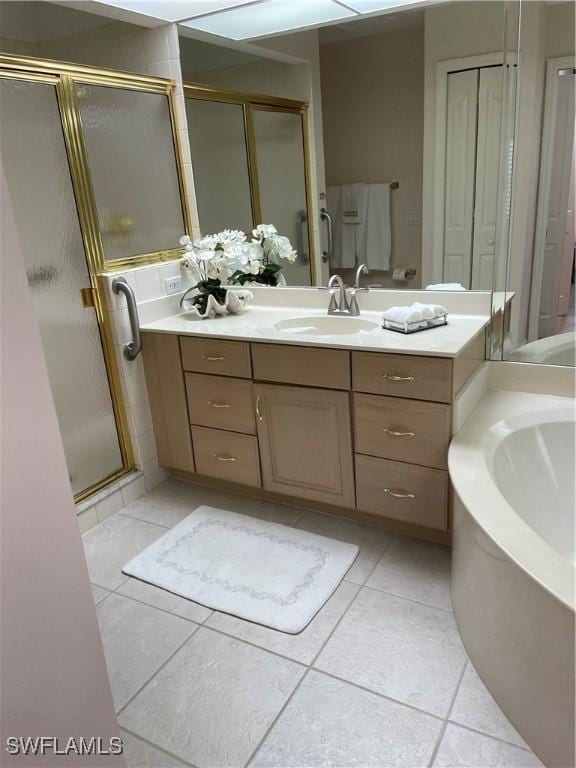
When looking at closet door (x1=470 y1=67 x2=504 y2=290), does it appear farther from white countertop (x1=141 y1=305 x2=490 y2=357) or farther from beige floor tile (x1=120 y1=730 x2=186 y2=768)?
beige floor tile (x1=120 y1=730 x2=186 y2=768)

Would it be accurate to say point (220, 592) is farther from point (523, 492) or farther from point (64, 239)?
point (64, 239)

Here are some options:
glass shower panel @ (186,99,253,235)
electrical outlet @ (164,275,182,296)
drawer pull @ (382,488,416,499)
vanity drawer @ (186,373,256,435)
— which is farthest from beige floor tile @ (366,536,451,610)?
glass shower panel @ (186,99,253,235)

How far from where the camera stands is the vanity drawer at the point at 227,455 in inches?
100

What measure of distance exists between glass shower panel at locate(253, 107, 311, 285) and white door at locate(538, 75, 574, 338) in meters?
1.05

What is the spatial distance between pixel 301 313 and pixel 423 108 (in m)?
1.00

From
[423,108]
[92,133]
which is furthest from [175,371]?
[423,108]

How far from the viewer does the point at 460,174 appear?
2219 millimetres

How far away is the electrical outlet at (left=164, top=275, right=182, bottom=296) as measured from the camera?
9.21 feet

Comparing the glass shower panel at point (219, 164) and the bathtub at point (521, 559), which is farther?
the glass shower panel at point (219, 164)

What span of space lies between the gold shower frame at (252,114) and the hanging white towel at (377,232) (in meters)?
0.28

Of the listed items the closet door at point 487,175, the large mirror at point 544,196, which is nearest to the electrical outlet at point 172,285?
the closet door at point 487,175

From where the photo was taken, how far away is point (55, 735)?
1.01 meters

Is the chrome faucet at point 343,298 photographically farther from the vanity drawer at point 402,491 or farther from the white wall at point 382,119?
the vanity drawer at point 402,491

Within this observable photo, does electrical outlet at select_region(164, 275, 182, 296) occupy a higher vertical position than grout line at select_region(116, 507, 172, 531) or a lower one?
higher
